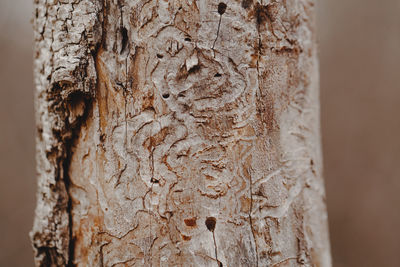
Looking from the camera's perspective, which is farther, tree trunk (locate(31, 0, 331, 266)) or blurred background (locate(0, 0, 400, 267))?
blurred background (locate(0, 0, 400, 267))

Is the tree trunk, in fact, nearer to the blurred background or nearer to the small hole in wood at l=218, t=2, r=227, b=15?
the small hole in wood at l=218, t=2, r=227, b=15

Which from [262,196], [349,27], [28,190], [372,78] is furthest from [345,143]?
[28,190]

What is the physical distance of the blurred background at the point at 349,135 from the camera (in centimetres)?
223

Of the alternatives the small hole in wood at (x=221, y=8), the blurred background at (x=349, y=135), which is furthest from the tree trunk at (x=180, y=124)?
the blurred background at (x=349, y=135)

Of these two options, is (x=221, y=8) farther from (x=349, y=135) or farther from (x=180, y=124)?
(x=349, y=135)

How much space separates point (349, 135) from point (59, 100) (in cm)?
219

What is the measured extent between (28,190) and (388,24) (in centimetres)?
279

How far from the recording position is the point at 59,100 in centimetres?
67

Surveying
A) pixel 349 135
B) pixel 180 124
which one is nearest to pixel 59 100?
pixel 180 124

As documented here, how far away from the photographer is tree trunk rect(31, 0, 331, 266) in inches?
24.5

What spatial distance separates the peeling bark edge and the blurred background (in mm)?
1748

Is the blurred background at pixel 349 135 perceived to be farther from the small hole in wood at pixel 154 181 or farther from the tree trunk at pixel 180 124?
the small hole in wood at pixel 154 181

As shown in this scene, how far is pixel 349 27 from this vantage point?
242cm

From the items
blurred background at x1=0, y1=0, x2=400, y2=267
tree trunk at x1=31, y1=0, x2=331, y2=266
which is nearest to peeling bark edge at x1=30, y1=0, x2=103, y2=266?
tree trunk at x1=31, y1=0, x2=331, y2=266
